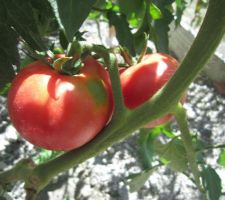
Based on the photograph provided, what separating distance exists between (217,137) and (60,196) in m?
0.61

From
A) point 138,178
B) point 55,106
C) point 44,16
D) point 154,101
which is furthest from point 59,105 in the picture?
point 138,178

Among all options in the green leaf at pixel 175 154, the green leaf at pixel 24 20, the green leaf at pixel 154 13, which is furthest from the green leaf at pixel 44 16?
the green leaf at pixel 175 154

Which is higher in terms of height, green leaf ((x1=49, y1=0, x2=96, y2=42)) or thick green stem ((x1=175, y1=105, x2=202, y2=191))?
green leaf ((x1=49, y1=0, x2=96, y2=42))

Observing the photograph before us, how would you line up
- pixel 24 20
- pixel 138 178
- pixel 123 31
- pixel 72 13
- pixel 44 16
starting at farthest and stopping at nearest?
pixel 138 178 → pixel 123 31 → pixel 44 16 → pixel 24 20 → pixel 72 13

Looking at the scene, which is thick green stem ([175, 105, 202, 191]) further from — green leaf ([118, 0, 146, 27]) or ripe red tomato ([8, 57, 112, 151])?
green leaf ([118, 0, 146, 27])

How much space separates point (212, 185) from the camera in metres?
0.81

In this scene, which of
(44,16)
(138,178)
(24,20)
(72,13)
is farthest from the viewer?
(138,178)

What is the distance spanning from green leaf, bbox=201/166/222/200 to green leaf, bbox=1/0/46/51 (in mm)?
360

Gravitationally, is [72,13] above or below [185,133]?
above

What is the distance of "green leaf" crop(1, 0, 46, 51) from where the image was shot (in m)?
0.60

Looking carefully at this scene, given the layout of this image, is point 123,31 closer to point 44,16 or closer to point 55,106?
point 44,16

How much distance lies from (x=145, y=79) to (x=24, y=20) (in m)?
0.17

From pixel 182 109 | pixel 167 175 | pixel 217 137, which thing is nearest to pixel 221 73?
pixel 217 137

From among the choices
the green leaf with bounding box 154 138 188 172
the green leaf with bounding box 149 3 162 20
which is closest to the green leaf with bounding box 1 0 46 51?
the green leaf with bounding box 149 3 162 20
